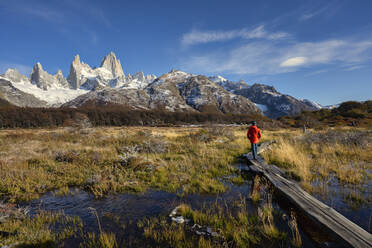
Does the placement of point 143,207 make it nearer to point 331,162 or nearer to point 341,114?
point 331,162

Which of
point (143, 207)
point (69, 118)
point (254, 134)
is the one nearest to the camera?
point (143, 207)

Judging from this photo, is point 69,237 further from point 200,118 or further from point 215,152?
point 200,118

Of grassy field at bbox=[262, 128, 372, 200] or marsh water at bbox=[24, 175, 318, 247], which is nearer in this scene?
marsh water at bbox=[24, 175, 318, 247]

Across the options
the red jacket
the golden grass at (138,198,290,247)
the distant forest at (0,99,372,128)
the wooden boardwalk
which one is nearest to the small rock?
the golden grass at (138,198,290,247)

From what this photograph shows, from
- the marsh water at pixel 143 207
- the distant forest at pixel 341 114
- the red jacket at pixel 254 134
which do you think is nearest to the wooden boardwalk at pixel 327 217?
the marsh water at pixel 143 207

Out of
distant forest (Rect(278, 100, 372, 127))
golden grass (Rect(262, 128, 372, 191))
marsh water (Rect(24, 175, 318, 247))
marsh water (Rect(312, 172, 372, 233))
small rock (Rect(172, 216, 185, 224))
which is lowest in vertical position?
marsh water (Rect(24, 175, 318, 247))

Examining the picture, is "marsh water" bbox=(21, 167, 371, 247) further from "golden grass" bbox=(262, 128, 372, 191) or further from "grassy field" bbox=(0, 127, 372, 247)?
"golden grass" bbox=(262, 128, 372, 191)

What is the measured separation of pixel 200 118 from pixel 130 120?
128ft

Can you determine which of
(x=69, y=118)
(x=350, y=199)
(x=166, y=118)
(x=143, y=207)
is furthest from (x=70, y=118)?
(x=350, y=199)

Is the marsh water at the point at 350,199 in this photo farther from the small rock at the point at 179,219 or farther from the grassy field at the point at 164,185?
the small rock at the point at 179,219

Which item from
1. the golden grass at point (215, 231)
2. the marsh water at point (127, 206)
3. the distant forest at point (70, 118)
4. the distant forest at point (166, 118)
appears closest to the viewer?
the golden grass at point (215, 231)

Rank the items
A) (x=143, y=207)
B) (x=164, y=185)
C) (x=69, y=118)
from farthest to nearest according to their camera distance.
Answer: (x=69, y=118) < (x=164, y=185) < (x=143, y=207)

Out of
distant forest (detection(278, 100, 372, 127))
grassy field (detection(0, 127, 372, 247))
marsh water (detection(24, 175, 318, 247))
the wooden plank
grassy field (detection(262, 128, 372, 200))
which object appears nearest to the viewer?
the wooden plank

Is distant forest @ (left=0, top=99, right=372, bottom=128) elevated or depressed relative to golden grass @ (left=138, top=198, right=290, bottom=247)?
elevated
